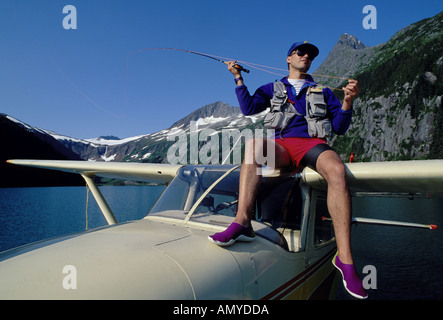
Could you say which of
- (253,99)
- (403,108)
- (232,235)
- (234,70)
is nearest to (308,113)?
(253,99)

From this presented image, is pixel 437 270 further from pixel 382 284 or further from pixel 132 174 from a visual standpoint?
pixel 132 174

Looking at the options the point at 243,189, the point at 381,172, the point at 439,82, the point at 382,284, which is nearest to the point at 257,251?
the point at 243,189

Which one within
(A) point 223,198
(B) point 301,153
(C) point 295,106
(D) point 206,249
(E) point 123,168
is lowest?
(D) point 206,249

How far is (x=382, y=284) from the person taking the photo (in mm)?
9203

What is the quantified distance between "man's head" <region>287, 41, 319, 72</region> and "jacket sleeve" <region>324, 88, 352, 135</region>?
43 centimetres

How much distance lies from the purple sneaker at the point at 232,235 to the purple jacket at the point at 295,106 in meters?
1.19

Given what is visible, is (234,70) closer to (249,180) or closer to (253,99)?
(253,99)

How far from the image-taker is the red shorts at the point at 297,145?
2.89 metres

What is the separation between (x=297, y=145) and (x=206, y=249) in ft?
5.02

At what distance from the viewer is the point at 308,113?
3062mm

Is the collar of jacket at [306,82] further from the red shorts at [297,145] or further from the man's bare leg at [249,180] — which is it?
the man's bare leg at [249,180]

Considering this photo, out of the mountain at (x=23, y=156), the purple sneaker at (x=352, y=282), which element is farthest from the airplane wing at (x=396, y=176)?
the mountain at (x=23, y=156)

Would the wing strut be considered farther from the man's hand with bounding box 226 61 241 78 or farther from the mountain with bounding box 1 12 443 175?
the mountain with bounding box 1 12 443 175

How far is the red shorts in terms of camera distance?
2.89 metres
